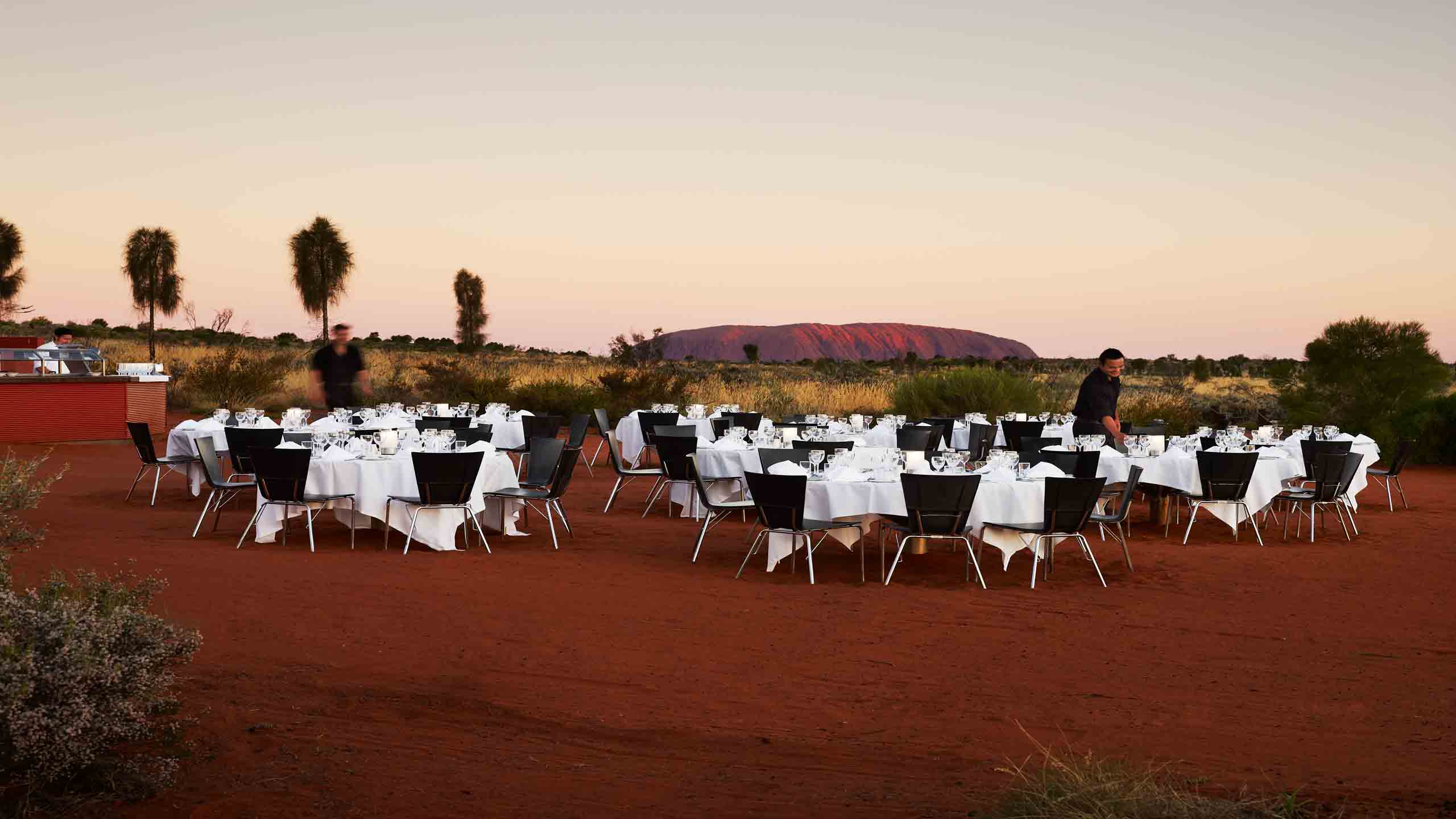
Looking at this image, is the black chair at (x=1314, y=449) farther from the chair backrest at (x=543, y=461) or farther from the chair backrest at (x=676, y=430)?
the chair backrest at (x=543, y=461)

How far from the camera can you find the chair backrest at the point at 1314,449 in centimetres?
1097

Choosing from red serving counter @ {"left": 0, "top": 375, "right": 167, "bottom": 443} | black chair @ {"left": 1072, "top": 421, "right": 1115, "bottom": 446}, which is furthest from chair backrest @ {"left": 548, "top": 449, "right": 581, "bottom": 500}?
red serving counter @ {"left": 0, "top": 375, "right": 167, "bottom": 443}

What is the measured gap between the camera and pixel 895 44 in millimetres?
20531

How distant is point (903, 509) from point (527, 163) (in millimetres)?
17303

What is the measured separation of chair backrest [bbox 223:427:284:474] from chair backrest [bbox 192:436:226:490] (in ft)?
1.79

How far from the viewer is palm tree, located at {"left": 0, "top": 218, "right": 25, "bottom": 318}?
1318 inches

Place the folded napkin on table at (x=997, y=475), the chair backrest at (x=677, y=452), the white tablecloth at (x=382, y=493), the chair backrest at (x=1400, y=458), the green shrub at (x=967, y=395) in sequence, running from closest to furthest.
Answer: the folded napkin on table at (x=997, y=475), the white tablecloth at (x=382, y=493), the chair backrest at (x=677, y=452), the chair backrest at (x=1400, y=458), the green shrub at (x=967, y=395)

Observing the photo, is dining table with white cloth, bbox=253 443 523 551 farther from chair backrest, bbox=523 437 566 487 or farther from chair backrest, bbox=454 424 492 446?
chair backrest, bbox=454 424 492 446

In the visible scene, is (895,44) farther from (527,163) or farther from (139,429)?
(139,429)

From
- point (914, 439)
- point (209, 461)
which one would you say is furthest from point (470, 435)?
point (914, 439)

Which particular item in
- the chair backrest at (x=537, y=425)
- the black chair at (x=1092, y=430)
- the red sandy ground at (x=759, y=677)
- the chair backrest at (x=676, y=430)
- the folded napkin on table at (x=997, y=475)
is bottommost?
the red sandy ground at (x=759, y=677)

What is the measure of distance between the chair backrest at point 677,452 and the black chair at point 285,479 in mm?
3108

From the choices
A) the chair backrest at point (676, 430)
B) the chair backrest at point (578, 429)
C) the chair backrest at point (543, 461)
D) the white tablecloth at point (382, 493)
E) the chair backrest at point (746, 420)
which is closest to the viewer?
the white tablecloth at point (382, 493)

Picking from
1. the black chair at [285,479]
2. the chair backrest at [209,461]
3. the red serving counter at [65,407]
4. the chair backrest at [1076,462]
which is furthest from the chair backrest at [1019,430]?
the red serving counter at [65,407]
